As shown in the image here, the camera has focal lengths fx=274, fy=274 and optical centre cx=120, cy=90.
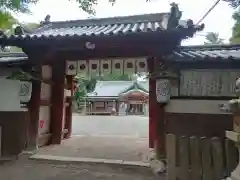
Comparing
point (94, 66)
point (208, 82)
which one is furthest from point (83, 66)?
point (208, 82)

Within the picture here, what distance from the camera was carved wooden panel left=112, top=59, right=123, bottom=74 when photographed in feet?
27.9

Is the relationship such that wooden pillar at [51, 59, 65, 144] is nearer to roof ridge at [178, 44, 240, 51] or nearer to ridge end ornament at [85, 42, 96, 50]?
ridge end ornament at [85, 42, 96, 50]

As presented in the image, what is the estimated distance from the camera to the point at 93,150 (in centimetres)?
812

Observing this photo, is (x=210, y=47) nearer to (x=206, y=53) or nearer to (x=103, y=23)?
(x=206, y=53)

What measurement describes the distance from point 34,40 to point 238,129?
515 cm

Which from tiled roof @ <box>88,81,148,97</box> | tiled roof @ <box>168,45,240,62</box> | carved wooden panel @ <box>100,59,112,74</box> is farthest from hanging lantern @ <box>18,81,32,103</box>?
tiled roof @ <box>88,81,148,97</box>

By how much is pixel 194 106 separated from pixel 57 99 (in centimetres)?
463

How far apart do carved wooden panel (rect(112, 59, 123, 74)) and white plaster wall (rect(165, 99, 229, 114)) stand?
7.83 ft

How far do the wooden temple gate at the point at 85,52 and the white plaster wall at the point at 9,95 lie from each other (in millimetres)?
392

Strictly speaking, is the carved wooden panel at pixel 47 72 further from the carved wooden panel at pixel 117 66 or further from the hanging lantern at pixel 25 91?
the carved wooden panel at pixel 117 66

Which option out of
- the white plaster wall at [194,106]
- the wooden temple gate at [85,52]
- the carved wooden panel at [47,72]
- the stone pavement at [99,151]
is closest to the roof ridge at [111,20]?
the wooden temple gate at [85,52]

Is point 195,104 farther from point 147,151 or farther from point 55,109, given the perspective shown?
point 55,109

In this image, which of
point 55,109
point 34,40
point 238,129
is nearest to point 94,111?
point 55,109

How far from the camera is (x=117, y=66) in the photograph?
28.2 ft
